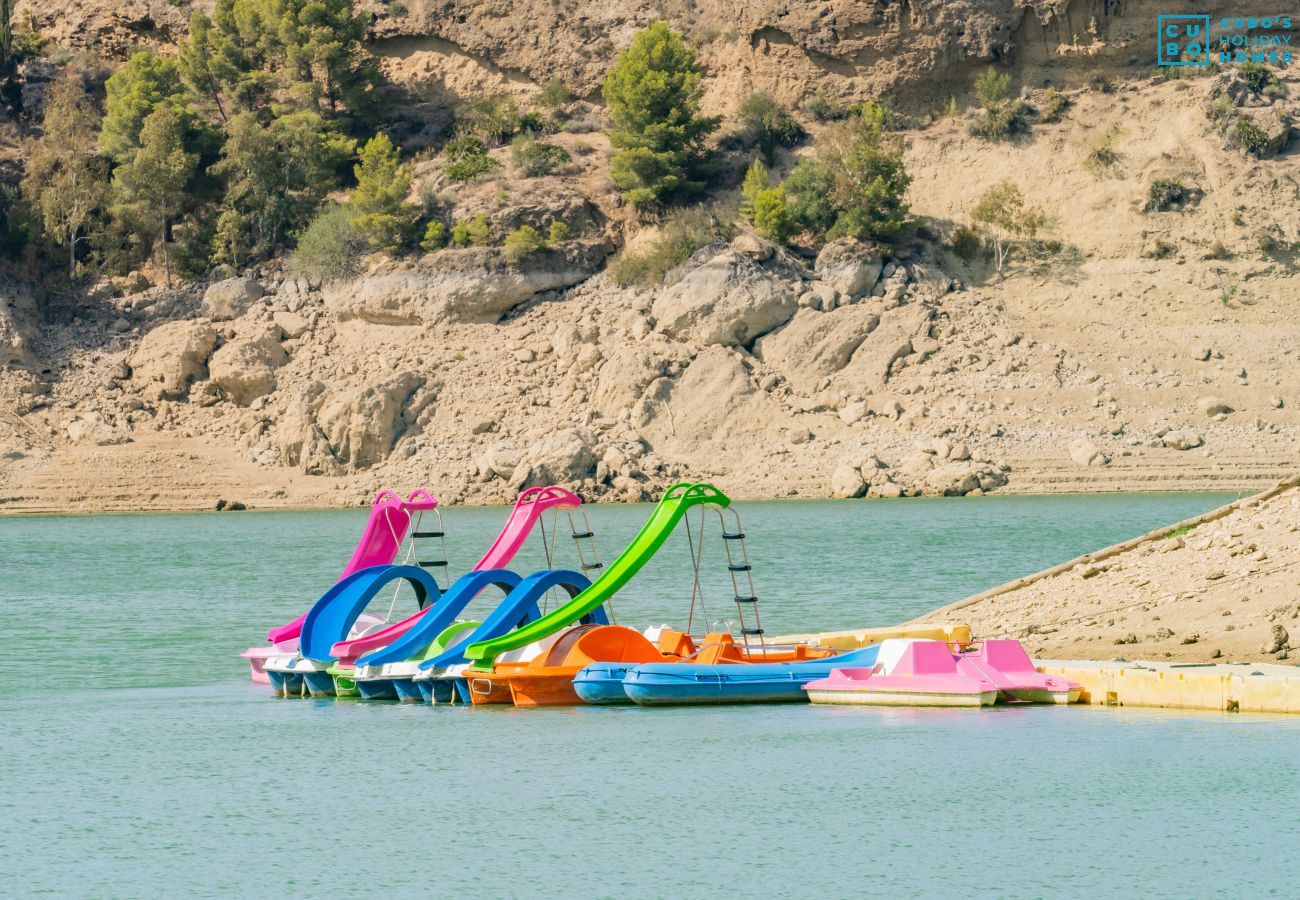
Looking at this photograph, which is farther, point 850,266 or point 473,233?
point 473,233

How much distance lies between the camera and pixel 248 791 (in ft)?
58.0

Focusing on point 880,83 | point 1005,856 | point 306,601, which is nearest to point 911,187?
point 880,83

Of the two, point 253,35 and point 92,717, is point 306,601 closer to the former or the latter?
point 92,717

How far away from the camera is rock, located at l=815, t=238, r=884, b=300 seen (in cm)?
6197

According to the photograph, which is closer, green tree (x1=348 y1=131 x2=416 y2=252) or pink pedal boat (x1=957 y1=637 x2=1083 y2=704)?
pink pedal boat (x1=957 y1=637 x2=1083 y2=704)

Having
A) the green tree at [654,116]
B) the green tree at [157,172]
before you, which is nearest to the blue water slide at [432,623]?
the green tree at [654,116]

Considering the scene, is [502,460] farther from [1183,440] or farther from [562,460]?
[1183,440]

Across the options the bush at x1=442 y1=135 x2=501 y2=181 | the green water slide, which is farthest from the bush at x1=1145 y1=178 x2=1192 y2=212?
the green water slide

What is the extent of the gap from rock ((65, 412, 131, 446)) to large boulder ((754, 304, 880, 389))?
20.6 metres

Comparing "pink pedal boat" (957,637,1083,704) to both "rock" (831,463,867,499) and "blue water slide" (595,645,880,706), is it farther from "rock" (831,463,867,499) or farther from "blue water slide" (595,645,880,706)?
"rock" (831,463,867,499)

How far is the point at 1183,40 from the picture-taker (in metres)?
69.2

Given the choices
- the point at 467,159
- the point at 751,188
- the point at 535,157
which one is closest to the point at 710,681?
the point at 751,188

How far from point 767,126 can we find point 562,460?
58.6 feet

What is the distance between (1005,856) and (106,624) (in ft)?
69.1
